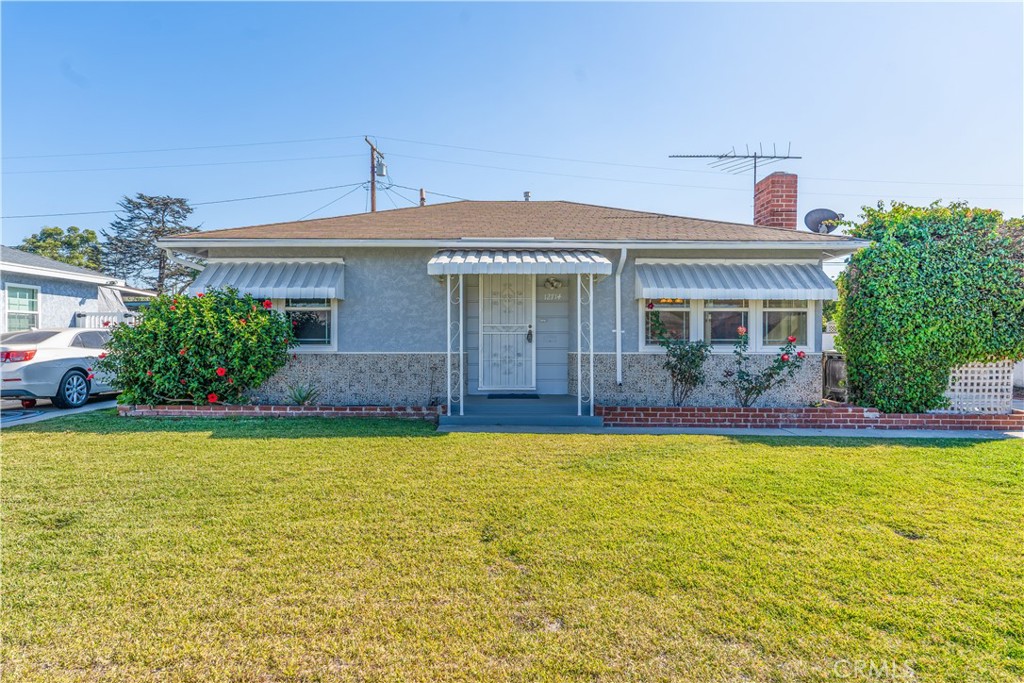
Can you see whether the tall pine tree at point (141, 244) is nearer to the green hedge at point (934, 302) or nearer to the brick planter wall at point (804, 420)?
the brick planter wall at point (804, 420)

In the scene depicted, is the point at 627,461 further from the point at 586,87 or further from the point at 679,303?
the point at 586,87

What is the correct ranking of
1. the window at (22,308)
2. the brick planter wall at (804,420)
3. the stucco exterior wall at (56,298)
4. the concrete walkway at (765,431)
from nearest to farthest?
1. the concrete walkway at (765,431)
2. the brick planter wall at (804,420)
3. the stucco exterior wall at (56,298)
4. the window at (22,308)

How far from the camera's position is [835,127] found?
1424cm

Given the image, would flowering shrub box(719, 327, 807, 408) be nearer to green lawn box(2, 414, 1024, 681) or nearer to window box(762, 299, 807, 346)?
window box(762, 299, 807, 346)

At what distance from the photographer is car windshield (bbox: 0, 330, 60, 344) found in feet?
36.8

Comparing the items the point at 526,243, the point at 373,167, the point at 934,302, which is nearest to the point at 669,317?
the point at 526,243

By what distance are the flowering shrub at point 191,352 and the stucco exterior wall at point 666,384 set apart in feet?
23.1

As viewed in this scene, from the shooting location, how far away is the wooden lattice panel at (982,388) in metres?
10.5

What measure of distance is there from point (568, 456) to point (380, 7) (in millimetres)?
11743

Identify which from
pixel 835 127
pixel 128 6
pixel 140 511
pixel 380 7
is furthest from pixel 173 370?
pixel 835 127

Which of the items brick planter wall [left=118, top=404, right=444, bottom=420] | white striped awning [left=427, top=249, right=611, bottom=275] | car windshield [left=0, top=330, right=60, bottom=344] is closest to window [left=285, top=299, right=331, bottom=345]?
brick planter wall [left=118, top=404, right=444, bottom=420]

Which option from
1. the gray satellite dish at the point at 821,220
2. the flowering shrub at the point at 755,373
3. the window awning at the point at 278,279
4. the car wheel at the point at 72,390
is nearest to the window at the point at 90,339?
the car wheel at the point at 72,390

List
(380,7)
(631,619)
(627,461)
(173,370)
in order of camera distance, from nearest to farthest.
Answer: (631,619)
(627,461)
(173,370)
(380,7)

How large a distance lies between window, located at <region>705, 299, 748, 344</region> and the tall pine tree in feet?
150
